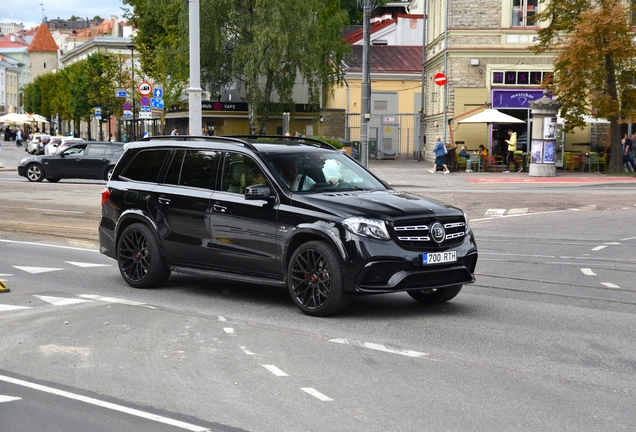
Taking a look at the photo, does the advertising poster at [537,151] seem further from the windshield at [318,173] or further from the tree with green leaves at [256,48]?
the windshield at [318,173]

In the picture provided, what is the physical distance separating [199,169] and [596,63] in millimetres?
25891

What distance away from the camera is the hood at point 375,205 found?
28.7 ft

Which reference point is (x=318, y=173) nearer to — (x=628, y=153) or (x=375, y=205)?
(x=375, y=205)

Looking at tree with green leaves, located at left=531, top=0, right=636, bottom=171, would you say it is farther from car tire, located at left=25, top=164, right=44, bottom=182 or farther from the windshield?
the windshield

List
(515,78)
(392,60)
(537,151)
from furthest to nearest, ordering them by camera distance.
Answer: (392,60) < (515,78) < (537,151)

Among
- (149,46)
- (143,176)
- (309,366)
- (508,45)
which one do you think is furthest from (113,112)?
(309,366)

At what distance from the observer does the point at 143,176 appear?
1112cm

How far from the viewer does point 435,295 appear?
984 centimetres

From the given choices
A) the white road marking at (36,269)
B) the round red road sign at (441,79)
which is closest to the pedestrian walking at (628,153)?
the round red road sign at (441,79)

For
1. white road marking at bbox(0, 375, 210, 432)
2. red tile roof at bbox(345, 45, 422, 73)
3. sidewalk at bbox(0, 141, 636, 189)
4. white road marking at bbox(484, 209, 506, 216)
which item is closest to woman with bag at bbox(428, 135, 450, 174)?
sidewalk at bbox(0, 141, 636, 189)

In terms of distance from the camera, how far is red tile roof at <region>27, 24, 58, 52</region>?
182 metres

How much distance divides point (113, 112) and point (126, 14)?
8976 millimetres

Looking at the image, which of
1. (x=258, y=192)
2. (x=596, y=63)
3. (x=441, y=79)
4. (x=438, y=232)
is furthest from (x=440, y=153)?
(x=438, y=232)

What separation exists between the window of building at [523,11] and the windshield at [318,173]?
32.3m
